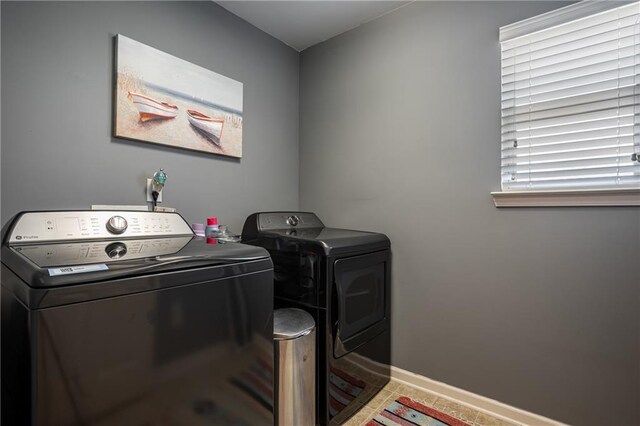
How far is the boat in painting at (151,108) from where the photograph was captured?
5.01 feet

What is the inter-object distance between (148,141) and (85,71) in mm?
384

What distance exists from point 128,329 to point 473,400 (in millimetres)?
1768

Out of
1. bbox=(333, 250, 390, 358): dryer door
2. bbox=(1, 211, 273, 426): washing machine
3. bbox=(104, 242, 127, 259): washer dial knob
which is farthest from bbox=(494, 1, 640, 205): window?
bbox=(104, 242, 127, 259): washer dial knob

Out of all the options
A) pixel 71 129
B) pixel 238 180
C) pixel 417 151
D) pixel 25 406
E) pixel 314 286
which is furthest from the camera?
pixel 238 180

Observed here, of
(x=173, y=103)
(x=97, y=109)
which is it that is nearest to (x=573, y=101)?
(x=173, y=103)

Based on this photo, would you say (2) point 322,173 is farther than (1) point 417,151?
Yes

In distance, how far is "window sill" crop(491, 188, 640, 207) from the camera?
4.24ft

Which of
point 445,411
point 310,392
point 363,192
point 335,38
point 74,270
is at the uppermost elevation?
point 335,38

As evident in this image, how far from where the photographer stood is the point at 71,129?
1.36 meters

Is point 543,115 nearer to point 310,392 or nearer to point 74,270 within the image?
point 310,392

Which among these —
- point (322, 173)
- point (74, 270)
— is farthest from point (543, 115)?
point (74, 270)

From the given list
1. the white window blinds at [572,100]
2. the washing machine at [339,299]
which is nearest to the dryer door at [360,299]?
the washing machine at [339,299]

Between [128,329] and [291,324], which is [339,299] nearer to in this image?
[291,324]

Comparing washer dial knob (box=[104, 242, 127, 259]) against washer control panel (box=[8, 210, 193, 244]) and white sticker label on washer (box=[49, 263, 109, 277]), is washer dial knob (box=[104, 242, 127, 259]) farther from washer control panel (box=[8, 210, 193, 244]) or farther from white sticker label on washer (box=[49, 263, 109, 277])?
washer control panel (box=[8, 210, 193, 244])
